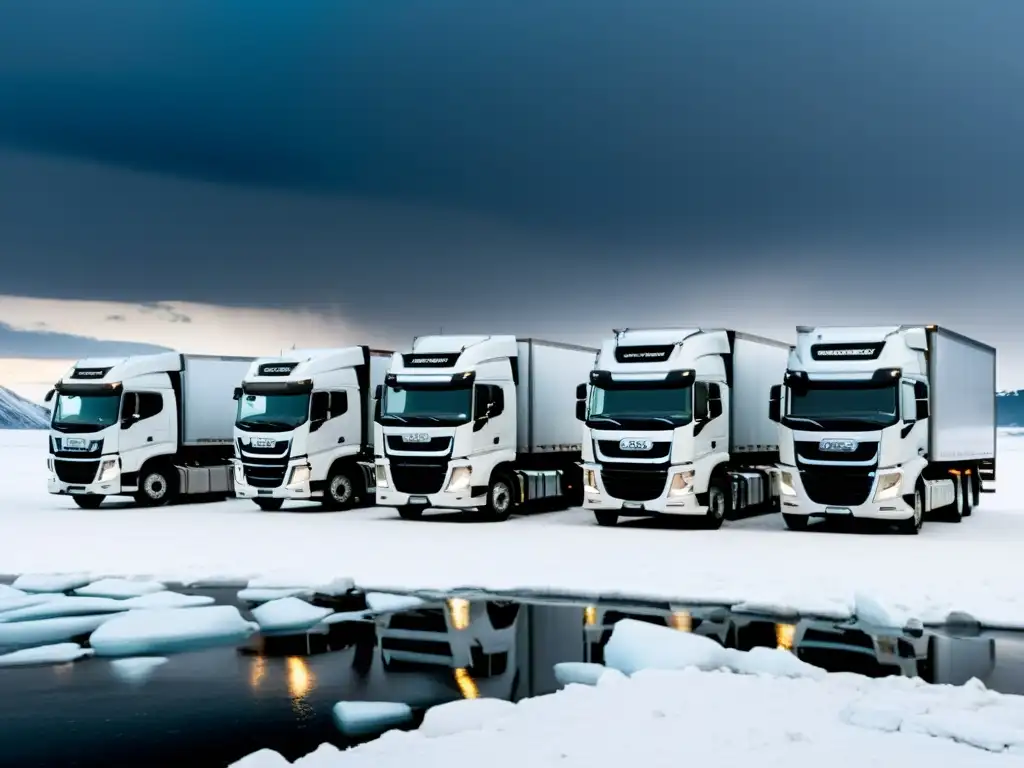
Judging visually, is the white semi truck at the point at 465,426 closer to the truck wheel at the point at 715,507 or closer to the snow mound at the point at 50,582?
the truck wheel at the point at 715,507

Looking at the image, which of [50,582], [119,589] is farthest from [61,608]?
[50,582]

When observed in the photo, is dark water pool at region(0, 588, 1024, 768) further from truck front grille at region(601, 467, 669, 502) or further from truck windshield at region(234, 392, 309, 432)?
truck windshield at region(234, 392, 309, 432)

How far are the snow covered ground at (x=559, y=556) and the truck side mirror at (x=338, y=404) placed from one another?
2.26 meters

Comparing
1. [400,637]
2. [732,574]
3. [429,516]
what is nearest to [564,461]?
[429,516]

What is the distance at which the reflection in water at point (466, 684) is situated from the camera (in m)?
8.22

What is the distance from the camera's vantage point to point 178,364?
27.9 m

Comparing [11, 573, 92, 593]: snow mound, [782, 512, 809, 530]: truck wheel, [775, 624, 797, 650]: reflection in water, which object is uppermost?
[775, 624, 797, 650]: reflection in water

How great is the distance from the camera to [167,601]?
12039 mm

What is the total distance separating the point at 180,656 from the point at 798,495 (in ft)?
43.7

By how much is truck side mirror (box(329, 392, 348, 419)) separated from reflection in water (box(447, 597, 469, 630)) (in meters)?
13.5

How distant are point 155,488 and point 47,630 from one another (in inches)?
680

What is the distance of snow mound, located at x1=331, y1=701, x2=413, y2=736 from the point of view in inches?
284

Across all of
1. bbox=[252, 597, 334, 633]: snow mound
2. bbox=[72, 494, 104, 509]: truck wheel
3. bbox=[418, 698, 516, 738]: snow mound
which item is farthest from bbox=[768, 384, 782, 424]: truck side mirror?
bbox=[72, 494, 104, 509]: truck wheel

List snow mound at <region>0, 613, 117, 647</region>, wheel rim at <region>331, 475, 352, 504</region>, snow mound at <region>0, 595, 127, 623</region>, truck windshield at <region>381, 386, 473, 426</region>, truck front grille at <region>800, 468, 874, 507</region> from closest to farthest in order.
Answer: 1. snow mound at <region>0, 613, 117, 647</region>
2. snow mound at <region>0, 595, 127, 623</region>
3. truck front grille at <region>800, 468, 874, 507</region>
4. truck windshield at <region>381, 386, 473, 426</region>
5. wheel rim at <region>331, 475, 352, 504</region>
